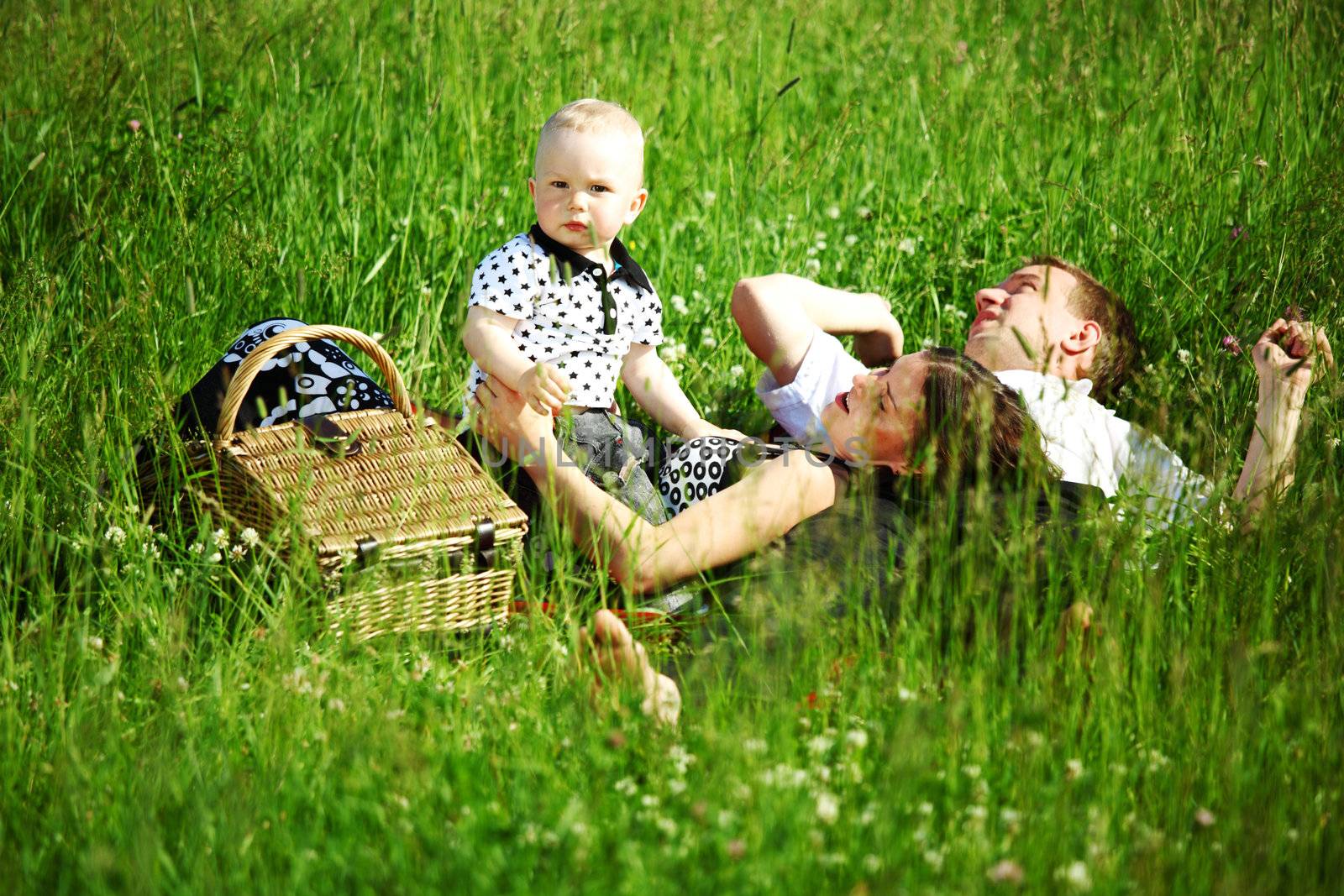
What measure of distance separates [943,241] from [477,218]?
1681 millimetres

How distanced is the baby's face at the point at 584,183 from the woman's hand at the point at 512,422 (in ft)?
1.50

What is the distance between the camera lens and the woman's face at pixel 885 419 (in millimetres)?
3166

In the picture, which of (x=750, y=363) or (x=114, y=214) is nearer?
(x=114, y=214)

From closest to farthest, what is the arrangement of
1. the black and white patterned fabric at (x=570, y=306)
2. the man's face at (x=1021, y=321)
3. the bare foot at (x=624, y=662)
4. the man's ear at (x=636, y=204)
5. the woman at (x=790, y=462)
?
1. the bare foot at (x=624, y=662)
2. the woman at (x=790, y=462)
3. the black and white patterned fabric at (x=570, y=306)
4. the man's ear at (x=636, y=204)
5. the man's face at (x=1021, y=321)

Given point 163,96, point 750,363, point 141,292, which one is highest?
point 163,96

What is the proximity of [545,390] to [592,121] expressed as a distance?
2.67 ft

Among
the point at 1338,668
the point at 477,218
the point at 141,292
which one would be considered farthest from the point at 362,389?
the point at 1338,668

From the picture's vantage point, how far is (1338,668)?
2361 millimetres

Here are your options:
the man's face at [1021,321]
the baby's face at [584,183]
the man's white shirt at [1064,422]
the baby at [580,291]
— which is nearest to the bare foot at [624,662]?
the baby at [580,291]

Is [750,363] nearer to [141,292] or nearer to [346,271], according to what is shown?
[346,271]

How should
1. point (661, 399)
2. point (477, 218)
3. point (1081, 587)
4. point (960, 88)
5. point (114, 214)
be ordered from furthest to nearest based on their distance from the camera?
point (960, 88) < point (477, 218) < point (114, 214) < point (661, 399) < point (1081, 587)

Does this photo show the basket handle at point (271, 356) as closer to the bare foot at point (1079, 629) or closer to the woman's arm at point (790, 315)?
the woman's arm at point (790, 315)

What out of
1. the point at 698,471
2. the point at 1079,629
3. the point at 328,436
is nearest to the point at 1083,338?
the point at 698,471

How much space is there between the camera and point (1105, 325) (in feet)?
12.6
